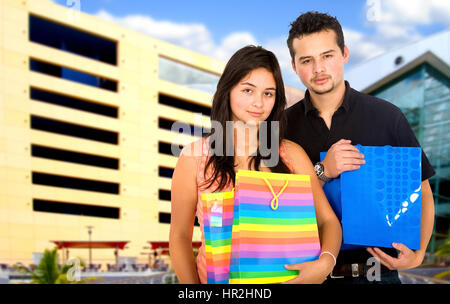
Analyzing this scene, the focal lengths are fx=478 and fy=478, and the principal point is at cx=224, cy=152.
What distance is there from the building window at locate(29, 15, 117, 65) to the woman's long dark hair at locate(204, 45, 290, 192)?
124ft

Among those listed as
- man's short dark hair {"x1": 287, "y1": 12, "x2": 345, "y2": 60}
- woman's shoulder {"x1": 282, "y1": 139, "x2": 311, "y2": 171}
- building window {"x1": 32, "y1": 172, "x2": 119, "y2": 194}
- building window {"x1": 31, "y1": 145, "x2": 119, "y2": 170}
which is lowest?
woman's shoulder {"x1": 282, "y1": 139, "x2": 311, "y2": 171}

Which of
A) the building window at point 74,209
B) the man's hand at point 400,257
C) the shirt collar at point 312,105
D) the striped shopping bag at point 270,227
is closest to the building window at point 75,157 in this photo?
the building window at point 74,209

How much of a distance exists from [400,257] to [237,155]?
798 mm

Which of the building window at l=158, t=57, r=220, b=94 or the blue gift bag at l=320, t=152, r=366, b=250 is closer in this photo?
the blue gift bag at l=320, t=152, r=366, b=250

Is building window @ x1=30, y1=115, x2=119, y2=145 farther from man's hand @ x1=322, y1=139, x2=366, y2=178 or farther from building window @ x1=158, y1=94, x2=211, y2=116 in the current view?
man's hand @ x1=322, y1=139, x2=366, y2=178

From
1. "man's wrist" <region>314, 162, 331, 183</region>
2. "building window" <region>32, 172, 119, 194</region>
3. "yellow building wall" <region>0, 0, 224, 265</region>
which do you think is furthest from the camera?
"building window" <region>32, 172, 119, 194</region>

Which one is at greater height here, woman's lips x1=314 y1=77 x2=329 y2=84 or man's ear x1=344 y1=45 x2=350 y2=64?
man's ear x1=344 y1=45 x2=350 y2=64

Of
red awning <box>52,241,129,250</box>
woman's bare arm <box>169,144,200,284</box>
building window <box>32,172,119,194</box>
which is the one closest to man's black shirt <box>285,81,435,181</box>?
woman's bare arm <box>169,144,200,284</box>

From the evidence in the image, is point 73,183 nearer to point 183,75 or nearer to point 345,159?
point 183,75

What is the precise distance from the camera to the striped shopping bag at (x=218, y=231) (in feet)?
4.82

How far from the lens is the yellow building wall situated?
33.9 meters

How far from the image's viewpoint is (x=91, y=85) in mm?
39031

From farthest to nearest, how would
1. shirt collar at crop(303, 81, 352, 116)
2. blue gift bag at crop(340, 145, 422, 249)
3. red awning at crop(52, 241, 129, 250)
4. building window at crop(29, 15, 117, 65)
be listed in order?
building window at crop(29, 15, 117, 65) → red awning at crop(52, 241, 129, 250) → shirt collar at crop(303, 81, 352, 116) → blue gift bag at crop(340, 145, 422, 249)
